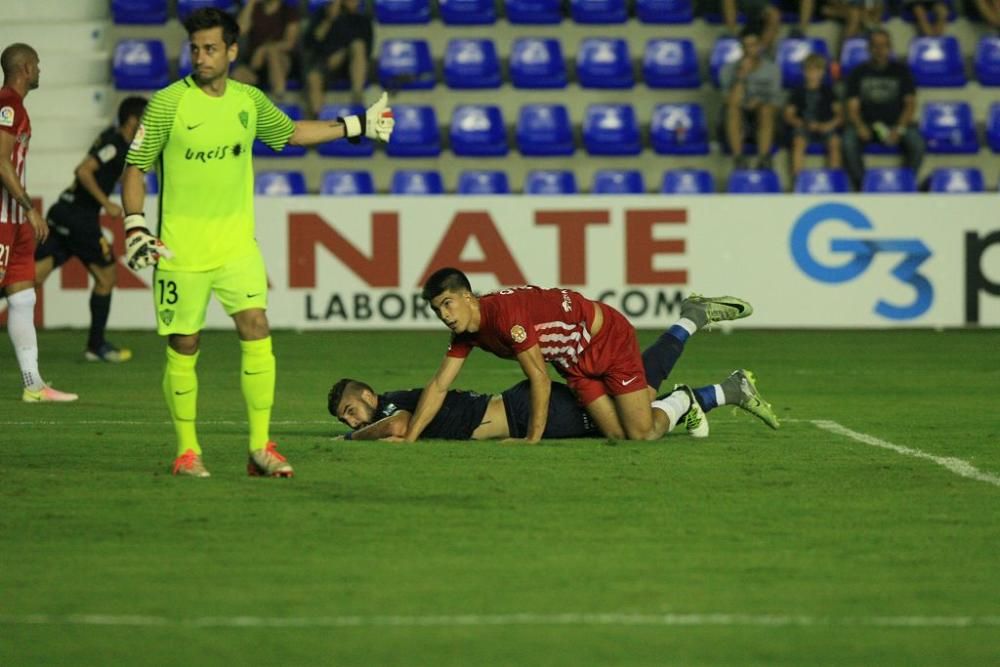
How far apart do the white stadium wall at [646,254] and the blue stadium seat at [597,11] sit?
4.43 m

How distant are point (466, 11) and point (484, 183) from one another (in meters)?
2.74

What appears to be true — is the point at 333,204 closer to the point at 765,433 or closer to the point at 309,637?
the point at 765,433

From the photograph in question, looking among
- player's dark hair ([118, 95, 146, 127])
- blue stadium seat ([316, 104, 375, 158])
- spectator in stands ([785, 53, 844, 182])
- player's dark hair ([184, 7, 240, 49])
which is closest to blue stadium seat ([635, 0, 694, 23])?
spectator in stands ([785, 53, 844, 182])

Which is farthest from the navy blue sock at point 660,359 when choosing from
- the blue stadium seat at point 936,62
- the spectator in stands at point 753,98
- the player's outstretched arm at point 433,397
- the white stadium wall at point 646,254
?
the blue stadium seat at point 936,62

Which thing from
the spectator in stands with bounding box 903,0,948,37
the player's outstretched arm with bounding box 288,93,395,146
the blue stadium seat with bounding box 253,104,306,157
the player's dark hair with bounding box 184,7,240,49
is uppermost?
the player's dark hair with bounding box 184,7,240,49

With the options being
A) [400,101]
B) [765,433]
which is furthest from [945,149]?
[765,433]

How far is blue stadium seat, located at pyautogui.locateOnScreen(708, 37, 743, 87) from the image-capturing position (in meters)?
21.3

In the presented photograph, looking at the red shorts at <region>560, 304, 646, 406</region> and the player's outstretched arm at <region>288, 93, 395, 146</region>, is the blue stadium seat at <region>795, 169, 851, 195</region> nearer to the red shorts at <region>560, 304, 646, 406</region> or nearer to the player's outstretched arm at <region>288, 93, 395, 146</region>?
the red shorts at <region>560, 304, 646, 406</region>

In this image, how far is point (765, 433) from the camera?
416 inches

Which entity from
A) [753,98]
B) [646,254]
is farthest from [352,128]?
[753,98]

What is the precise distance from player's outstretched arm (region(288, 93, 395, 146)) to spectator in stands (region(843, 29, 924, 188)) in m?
12.6

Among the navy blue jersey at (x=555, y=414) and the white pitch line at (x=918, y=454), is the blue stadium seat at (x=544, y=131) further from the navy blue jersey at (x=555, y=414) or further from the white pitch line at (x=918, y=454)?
the navy blue jersey at (x=555, y=414)

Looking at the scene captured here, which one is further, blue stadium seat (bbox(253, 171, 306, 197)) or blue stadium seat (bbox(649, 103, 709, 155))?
blue stadium seat (bbox(649, 103, 709, 155))

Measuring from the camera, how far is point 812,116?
2052 centimetres
